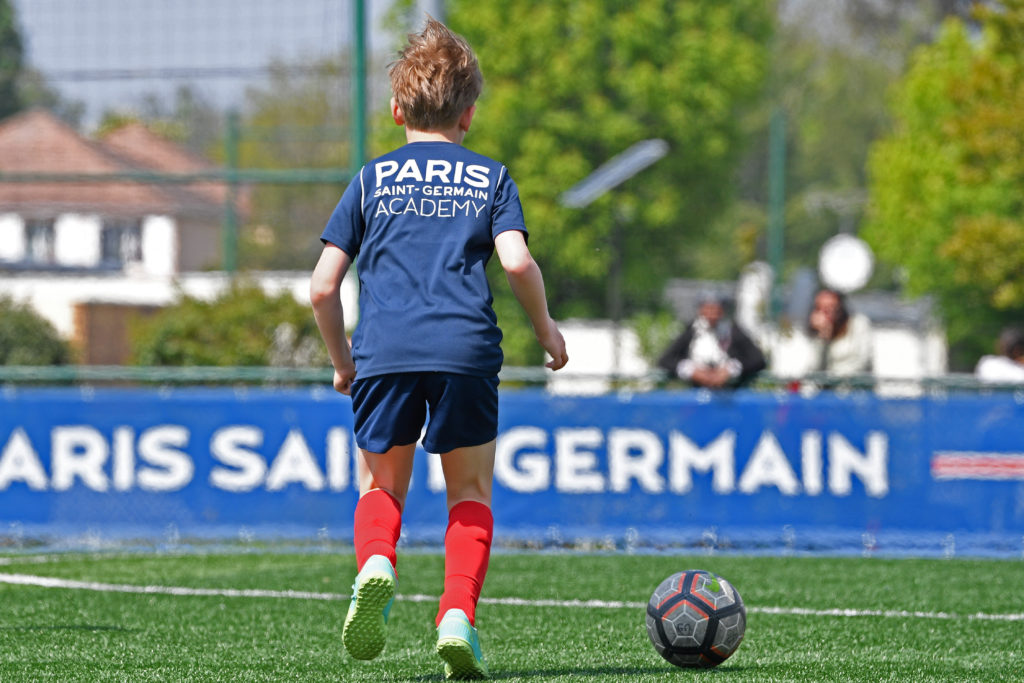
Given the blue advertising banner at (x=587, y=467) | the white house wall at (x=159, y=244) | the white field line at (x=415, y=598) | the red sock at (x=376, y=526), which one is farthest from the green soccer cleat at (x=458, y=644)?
the white house wall at (x=159, y=244)

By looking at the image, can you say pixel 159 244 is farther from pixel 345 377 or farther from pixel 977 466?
pixel 345 377

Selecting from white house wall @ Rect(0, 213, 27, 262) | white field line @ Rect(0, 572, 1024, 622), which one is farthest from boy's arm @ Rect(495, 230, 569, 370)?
white house wall @ Rect(0, 213, 27, 262)

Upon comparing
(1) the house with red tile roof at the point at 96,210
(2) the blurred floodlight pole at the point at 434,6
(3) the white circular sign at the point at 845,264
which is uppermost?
(1) the house with red tile roof at the point at 96,210

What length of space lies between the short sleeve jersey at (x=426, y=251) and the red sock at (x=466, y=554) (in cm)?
45

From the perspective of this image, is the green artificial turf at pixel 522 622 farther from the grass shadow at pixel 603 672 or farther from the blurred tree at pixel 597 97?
the blurred tree at pixel 597 97

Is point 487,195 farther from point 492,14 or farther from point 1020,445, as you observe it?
point 492,14

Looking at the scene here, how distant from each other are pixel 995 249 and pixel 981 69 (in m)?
3.02

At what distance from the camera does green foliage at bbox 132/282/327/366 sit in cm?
1408

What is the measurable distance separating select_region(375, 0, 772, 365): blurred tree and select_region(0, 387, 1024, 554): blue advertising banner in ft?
85.2

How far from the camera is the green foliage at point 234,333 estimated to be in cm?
1408

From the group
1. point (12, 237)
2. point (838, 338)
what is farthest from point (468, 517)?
point (12, 237)

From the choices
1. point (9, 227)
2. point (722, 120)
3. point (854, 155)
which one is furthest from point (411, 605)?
point (854, 155)

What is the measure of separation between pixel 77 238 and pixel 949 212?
28.0m

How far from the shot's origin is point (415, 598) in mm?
7137
